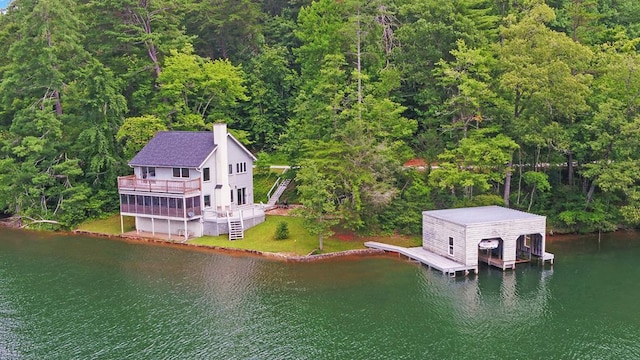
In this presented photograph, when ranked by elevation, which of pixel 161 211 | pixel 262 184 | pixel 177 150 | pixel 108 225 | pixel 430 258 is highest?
pixel 177 150

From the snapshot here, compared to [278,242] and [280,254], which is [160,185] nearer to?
[278,242]

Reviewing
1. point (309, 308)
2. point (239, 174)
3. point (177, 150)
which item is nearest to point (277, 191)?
point (239, 174)

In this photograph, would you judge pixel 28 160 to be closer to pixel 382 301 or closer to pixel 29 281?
pixel 29 281

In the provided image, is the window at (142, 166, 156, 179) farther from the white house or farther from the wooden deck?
the wooden deck

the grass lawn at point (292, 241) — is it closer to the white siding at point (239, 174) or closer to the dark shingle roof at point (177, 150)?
the white siding at point (239, 174)

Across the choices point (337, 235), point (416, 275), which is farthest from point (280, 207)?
point (416, 275)
